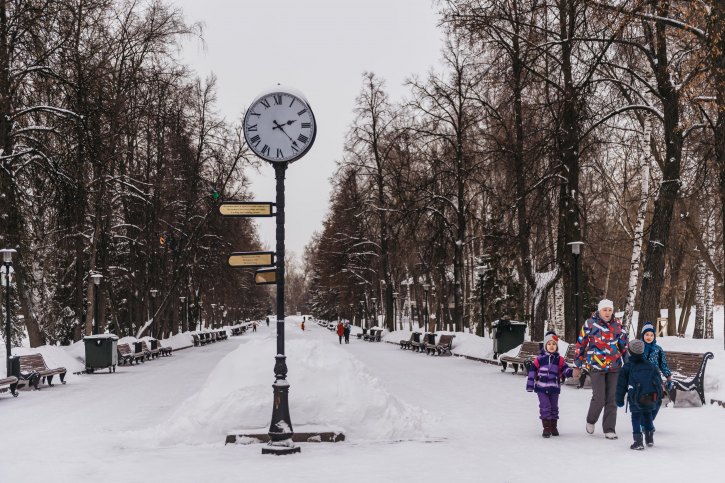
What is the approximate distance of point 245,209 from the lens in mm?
10000

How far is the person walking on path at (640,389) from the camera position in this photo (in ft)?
30.8

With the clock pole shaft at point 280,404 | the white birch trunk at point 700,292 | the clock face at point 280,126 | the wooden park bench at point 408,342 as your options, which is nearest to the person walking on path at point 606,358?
the clock pole shaft at point 280,404

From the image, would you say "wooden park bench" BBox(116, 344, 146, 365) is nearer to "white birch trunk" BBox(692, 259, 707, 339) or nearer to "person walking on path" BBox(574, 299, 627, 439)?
"person walking on path" BBox(574, 299, 627, 439)

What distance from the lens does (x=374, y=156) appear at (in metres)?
49.1

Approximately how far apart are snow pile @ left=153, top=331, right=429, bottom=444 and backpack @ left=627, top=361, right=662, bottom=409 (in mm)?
2724

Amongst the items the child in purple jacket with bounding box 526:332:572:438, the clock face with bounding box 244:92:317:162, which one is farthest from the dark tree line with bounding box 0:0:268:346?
the child in purple jacket with bounding box 526:332:572:438

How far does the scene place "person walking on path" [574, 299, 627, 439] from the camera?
10.2 m

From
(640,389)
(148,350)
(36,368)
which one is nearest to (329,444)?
(640,389)

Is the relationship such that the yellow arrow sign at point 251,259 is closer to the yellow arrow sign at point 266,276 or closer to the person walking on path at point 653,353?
the yellow arrow sign at point 266,276

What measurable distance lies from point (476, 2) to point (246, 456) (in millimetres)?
15891

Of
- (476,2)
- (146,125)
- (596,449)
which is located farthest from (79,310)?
(596,449)

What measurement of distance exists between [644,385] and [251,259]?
4935 mm

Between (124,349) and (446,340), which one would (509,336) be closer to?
(446,340)

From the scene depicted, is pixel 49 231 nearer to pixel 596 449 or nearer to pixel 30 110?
pixel 30 110
